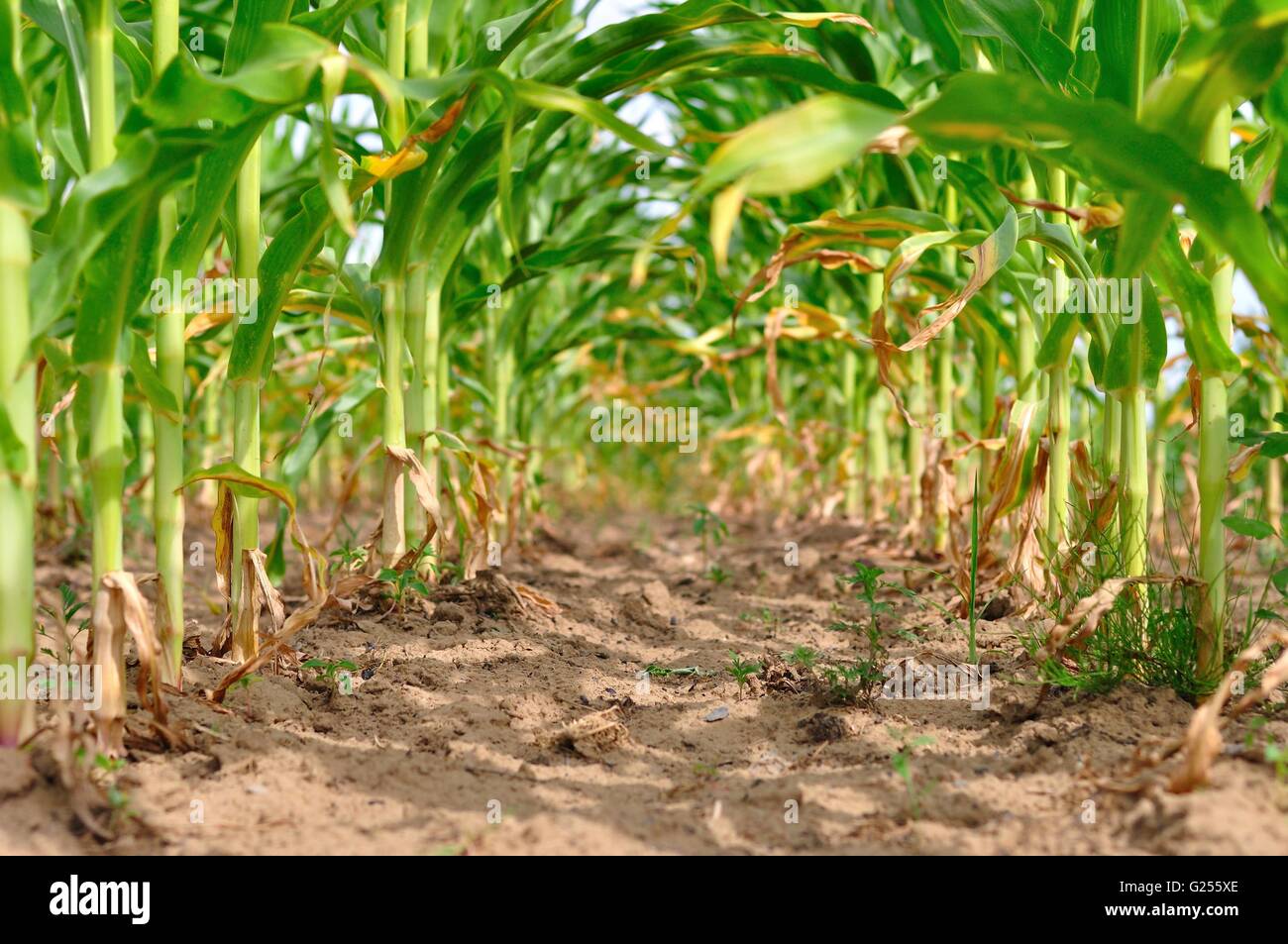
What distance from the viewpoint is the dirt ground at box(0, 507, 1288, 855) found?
113 centimetres

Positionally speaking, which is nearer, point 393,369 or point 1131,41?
point 1131,41

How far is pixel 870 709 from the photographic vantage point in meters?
1.63

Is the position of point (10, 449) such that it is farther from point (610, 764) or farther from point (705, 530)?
point (705, 530)

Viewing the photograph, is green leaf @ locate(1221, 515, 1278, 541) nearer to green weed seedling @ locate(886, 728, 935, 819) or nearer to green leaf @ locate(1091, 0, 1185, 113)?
green weed seedling @ locate(886, 728, 935, 819)

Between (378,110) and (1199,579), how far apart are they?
1.91m

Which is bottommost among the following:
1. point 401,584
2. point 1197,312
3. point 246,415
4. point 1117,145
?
point 401,584

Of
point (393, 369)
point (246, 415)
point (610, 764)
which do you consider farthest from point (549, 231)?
point (610, 764)

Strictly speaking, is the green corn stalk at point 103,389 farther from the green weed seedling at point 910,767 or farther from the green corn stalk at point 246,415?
the green weed seedling at point 910,767

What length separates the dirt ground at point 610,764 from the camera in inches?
44.5

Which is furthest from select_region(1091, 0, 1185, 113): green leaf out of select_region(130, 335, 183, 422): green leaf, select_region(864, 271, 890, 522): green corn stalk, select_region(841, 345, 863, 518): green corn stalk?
select_region(841, 345, 863, 518): green corn stalk

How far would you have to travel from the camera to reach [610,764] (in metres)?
1.46

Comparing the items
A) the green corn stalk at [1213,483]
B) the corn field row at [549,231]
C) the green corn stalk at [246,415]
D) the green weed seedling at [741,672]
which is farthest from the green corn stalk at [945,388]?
the green corn stalk at [246,415]

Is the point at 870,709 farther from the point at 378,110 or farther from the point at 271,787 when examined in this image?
the point at 378,110
